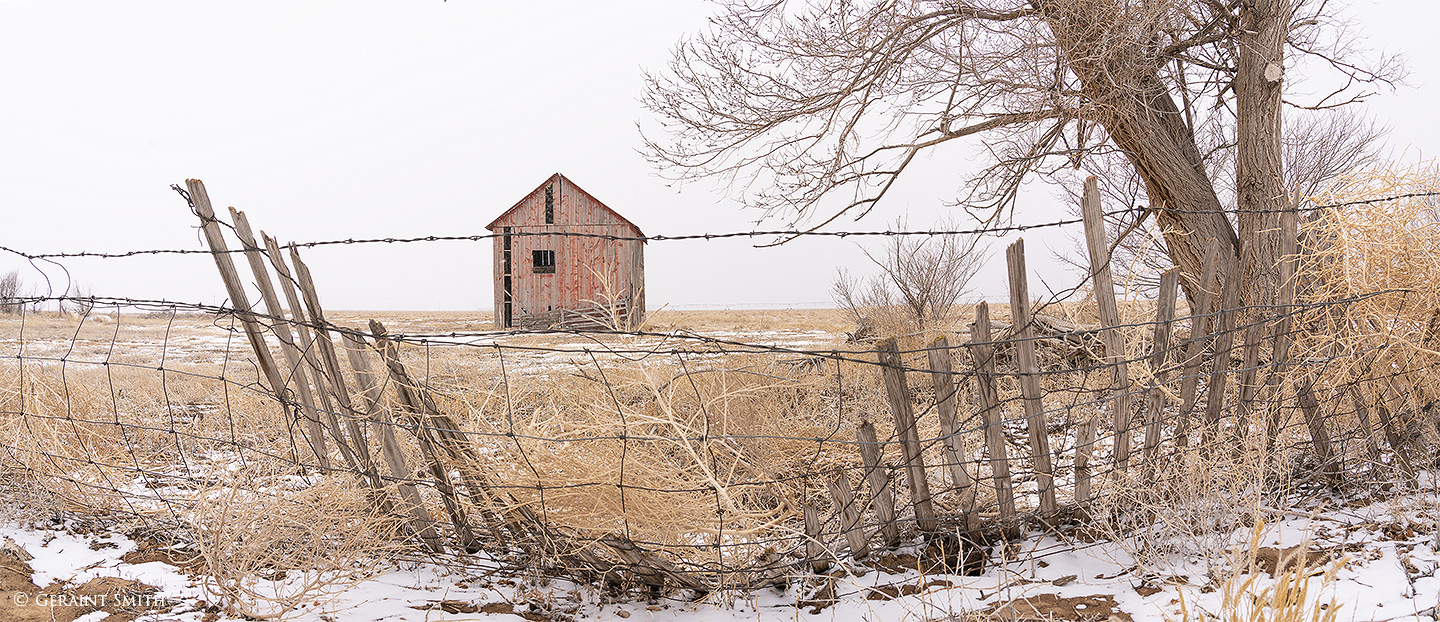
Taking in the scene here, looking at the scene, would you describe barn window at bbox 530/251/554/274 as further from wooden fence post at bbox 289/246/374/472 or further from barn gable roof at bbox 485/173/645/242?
wooden fence post at bbox 289/246/374/472

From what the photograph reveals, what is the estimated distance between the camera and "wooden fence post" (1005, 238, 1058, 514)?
3289 mm

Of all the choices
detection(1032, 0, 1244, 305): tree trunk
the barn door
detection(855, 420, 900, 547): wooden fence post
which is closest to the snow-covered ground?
detection(855, 420, 900, 547): wooden fence post

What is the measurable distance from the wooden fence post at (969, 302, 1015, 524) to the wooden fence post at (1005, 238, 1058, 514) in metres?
0.12

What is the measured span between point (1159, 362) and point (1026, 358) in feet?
2.32

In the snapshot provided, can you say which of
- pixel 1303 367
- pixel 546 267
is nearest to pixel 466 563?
pixel 1303 367

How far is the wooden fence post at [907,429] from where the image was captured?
3.07 m

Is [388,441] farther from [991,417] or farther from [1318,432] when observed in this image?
[1318,432]

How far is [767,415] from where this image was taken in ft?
16.9

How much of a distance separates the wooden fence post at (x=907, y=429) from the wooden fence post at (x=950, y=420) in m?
0.13

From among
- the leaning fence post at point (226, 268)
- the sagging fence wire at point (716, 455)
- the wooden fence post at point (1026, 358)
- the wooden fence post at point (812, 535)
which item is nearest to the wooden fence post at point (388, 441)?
the sagging fence wire at point (716, 455)

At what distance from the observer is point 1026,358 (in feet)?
10.9

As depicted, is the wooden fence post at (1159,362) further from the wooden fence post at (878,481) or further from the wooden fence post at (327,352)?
the wooden fence post at (327,352)

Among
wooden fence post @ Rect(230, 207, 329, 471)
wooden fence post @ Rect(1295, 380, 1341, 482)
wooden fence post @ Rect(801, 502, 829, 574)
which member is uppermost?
wooden fence post @ Rect(230, 207, 329, 471)

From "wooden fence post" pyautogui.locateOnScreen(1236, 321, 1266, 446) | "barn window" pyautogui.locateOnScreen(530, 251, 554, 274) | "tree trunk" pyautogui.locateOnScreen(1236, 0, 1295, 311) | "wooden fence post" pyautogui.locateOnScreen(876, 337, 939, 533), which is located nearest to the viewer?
"wooden fence post" pyautogui.locateOnScreen(876, 337, 939, 533)
